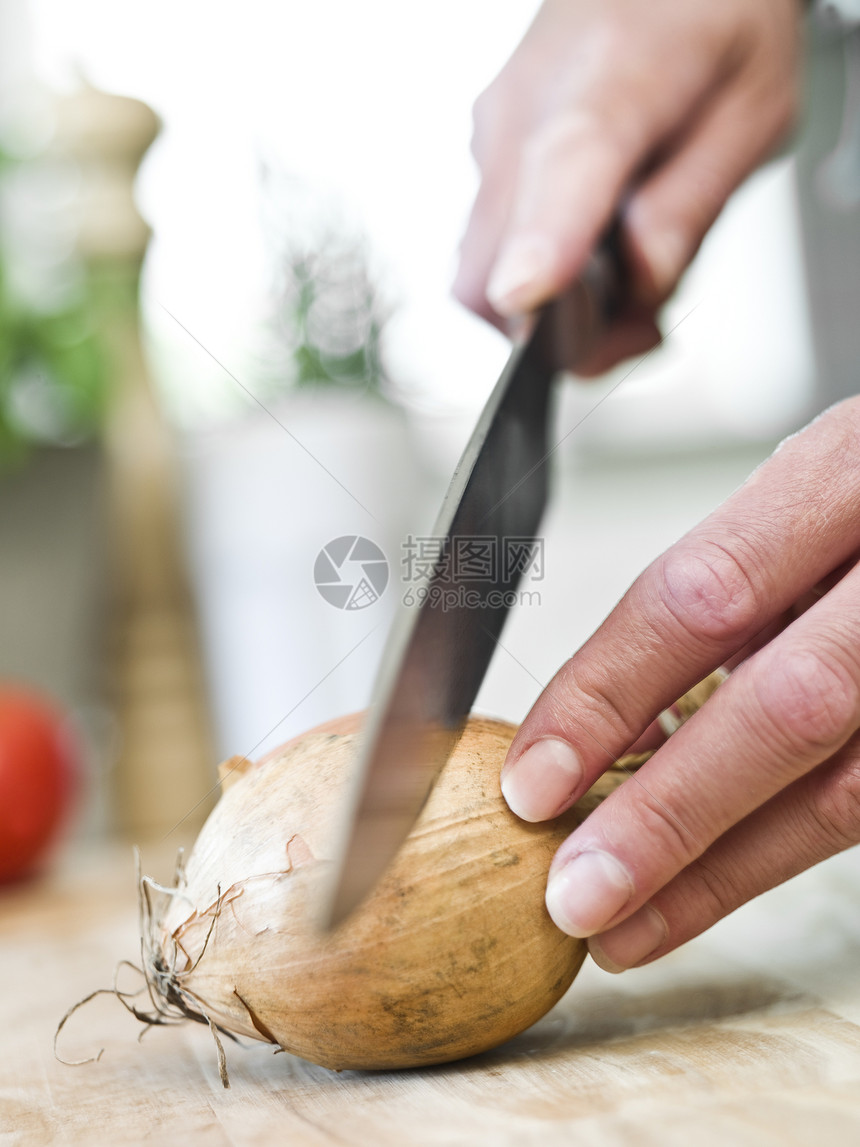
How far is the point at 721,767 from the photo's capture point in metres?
0.60

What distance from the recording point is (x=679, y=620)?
627mm

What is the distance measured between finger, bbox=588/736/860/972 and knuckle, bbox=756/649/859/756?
0.08 metres

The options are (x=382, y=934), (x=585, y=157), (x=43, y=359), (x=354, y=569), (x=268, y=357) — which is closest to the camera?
(x=382, y=934)

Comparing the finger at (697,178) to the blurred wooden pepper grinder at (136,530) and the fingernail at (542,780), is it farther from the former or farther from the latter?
the blurred wooden pepper grinder at (136,530)

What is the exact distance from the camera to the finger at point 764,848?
66 cm

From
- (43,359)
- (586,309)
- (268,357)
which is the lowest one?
(43,359)

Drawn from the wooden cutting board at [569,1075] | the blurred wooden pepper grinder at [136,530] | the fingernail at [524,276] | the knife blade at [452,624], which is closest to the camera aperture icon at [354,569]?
the knife blade at [452,624]

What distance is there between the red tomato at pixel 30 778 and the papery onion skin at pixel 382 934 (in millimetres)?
957

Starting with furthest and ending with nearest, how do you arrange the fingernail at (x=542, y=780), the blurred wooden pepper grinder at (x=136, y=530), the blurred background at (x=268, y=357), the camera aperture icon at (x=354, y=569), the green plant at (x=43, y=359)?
the green plant at (x=43, y=359) < the blurred wooden pepper grinder at (x=136, y=530) < the blurred background at (x=268, y=357) < the camera aperture icon at (x=354, y=569) < the fingernail at (x=542, y=780)

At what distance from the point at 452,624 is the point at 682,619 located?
14 cm

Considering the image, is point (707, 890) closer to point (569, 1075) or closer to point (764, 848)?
point (764, 848)

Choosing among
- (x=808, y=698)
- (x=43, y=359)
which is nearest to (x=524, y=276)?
(x=808, y=698)

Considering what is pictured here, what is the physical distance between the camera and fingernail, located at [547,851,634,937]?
59 centimetres

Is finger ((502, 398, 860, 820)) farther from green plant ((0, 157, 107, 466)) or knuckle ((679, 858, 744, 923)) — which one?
green plant ((0, 157, 107, 466))
